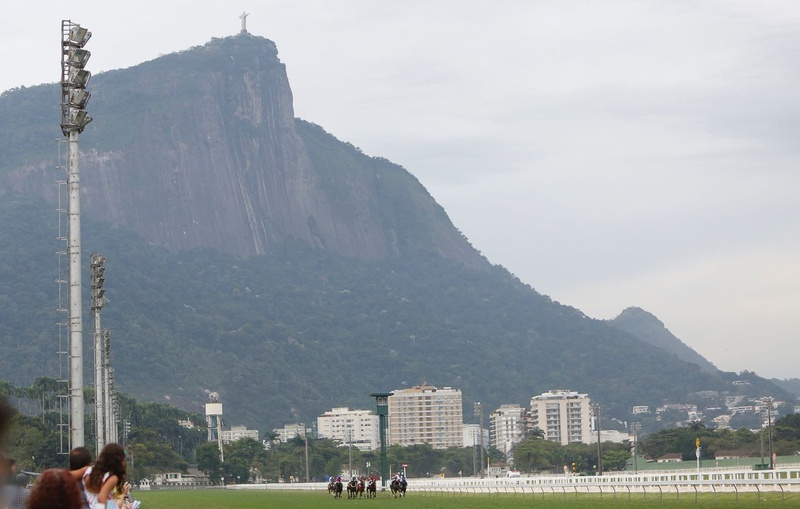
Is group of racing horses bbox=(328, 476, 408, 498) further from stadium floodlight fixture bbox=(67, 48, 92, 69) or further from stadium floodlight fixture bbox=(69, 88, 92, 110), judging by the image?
stadium floodlight fixture bbox=(67, 48, 92, 69)

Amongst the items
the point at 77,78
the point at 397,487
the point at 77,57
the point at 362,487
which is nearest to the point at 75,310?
the point at 77,78

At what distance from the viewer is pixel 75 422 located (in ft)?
80.1

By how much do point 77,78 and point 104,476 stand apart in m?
14.1

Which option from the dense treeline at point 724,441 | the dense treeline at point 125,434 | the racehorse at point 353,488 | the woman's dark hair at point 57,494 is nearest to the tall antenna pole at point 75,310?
the woman's dark hair at point 57,494

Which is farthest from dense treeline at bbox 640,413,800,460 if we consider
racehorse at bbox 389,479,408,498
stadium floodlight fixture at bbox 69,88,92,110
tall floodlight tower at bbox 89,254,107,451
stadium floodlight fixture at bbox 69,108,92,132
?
stadium floodlight fixture at bbox 69,88,92,110

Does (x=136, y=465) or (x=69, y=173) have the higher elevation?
(x=69, y=173)

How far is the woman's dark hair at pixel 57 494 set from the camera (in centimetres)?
624

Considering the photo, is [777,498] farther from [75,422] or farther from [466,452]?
[466,452]

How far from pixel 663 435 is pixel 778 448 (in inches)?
1007

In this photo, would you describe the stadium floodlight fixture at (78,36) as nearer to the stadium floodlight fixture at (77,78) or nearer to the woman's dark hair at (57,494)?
the stadium floodlight fixture at (77,78)

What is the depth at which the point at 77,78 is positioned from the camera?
24.5 metres

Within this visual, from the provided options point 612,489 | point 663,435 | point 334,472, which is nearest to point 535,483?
point 612,489

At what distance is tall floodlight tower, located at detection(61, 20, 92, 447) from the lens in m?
24.5

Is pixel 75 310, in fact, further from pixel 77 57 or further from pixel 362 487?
pixel 362 487
